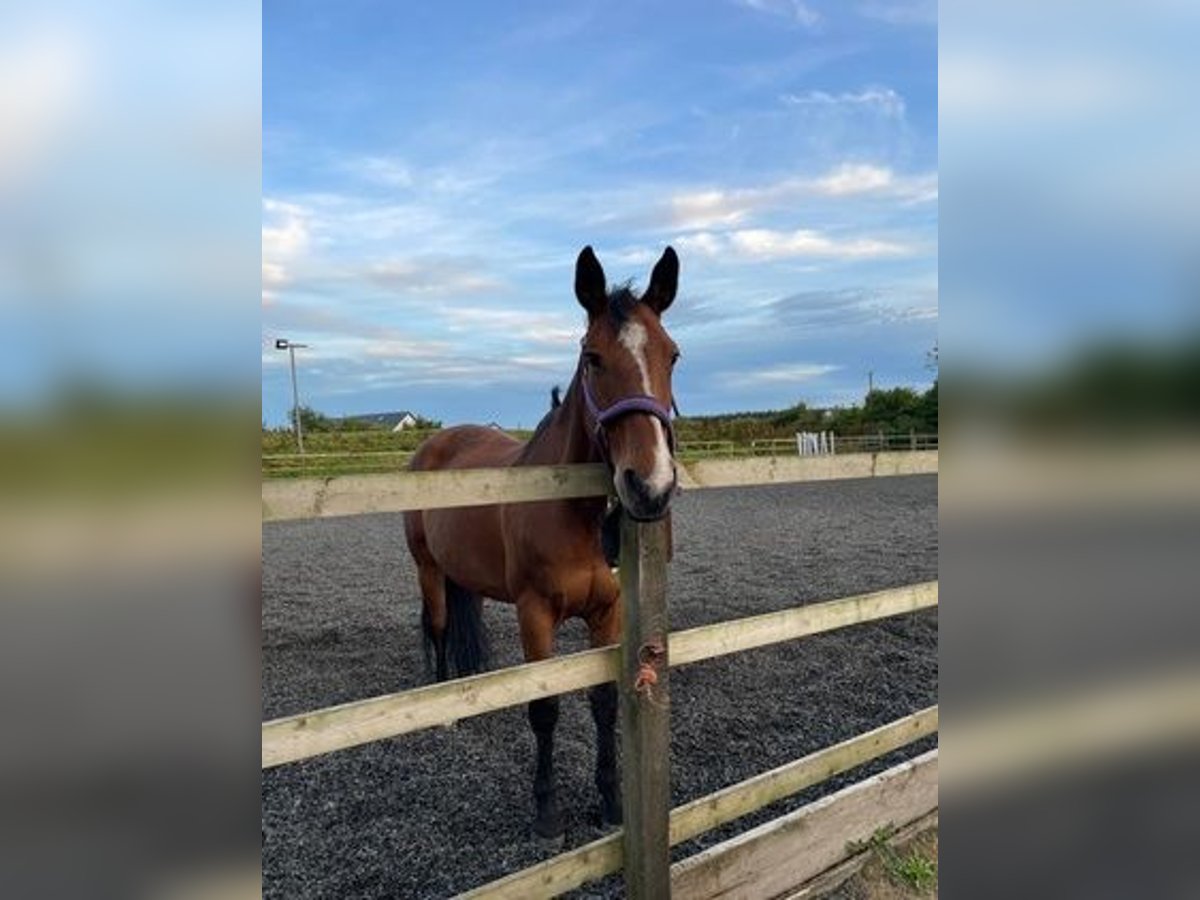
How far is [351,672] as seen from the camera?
5227mm

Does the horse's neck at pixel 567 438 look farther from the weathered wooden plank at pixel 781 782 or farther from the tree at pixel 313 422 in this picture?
the tree at pixel 313 422

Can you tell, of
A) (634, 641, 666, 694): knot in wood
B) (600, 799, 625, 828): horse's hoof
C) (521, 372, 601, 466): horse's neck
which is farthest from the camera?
(600, 799, 625, 828): horse's hoof

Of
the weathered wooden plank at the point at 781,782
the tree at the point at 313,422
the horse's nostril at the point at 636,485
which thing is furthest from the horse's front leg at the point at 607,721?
the tree at the point at 313,422

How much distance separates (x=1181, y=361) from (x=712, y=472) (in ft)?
6.17

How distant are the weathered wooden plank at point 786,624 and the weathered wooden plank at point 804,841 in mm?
589

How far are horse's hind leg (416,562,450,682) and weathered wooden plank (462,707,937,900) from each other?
2618 millimetres

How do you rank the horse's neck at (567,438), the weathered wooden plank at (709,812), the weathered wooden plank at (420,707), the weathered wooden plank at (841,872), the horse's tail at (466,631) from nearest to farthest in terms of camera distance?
the weathered wooden plank at (420,707)
the weathered wooden plank at (709,812)
the weathered wooden plank at (841,872)
the horse's neck at (567,438)
the horse's tail at (466,631)

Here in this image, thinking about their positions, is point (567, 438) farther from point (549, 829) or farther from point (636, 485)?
point (549, 829)

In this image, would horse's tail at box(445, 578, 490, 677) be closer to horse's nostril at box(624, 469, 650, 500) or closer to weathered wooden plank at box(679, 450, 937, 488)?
weathered wooden plank at box(679, 450, 937, 488)

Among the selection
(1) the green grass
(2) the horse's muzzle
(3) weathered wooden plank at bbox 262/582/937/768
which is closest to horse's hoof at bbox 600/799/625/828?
(1) the green grass

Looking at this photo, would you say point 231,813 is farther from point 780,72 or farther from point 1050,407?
point 780,72

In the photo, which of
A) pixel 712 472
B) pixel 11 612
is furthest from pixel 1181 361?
pixel 712 472

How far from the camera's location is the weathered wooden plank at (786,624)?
228 cm

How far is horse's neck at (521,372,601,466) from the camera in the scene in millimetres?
2805
